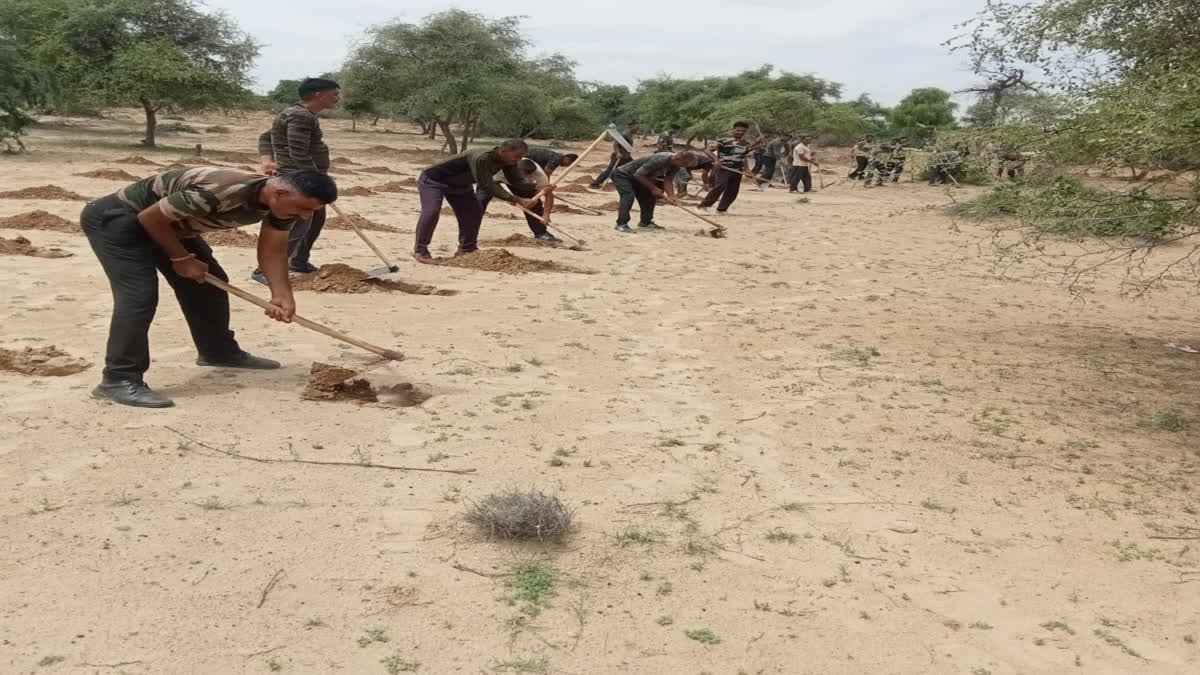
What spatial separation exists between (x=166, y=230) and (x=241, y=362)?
1032 mm

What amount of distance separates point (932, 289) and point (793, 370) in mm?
4080

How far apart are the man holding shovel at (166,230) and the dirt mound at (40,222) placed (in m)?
5.65

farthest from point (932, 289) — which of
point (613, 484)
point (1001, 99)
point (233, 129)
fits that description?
point (233, 129)

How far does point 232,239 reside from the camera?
384 inches

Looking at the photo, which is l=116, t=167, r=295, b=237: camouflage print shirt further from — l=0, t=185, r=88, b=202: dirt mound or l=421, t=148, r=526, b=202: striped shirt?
l=0, t=185, r=88, b=202: dirt mound

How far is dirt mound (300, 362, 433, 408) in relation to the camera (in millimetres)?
4973

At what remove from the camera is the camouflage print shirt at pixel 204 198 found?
4.42 m

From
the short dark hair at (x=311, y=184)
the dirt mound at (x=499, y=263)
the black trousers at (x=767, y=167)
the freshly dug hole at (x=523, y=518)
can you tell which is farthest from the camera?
the black trousers at (x=767, y=167)

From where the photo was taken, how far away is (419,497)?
3846 mm

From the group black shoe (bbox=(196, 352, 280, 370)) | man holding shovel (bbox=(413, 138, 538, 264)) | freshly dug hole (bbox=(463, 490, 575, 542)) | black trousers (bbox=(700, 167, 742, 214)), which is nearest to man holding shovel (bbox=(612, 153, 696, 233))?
black trousers (bbox=(700, 167, 742, 214))

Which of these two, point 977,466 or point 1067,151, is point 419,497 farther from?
point 1067,151

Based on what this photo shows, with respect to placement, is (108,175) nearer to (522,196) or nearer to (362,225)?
(362,225)

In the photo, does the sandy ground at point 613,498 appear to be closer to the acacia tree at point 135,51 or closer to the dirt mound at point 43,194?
the dirt mound at point 43,194

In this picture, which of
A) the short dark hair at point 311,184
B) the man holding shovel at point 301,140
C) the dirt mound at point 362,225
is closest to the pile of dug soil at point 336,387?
the short dark hair at point 311,184
